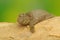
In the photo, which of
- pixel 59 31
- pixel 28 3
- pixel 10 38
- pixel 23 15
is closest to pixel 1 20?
pixel 28 3

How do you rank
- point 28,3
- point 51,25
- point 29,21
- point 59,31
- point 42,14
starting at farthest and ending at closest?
point 28,3 < point 42,14 < point 29,21 < point 51,25 < point 59,31

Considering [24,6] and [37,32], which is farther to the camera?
[24,6]

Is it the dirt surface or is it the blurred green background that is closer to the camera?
the dirt surface

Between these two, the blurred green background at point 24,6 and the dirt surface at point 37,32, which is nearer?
the dirt surface at point 37,32

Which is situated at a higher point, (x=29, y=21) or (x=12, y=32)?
(x=29, y=21)

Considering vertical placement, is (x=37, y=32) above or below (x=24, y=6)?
below

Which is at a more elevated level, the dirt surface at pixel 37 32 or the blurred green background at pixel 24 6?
the blurred green background at pixel 24 6

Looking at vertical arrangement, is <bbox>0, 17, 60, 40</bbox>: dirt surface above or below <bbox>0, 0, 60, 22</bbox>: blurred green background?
below

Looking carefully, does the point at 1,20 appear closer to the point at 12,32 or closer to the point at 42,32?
the point at 12,32
